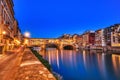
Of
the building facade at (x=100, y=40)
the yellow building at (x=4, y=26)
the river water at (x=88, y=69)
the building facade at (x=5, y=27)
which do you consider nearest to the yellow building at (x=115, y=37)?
the building facade at (x=100, y=40)

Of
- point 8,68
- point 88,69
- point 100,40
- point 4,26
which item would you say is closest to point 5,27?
point 4,26

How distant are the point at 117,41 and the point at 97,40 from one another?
42.9 m

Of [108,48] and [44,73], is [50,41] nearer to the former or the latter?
[108,48]

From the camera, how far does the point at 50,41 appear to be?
633 ft

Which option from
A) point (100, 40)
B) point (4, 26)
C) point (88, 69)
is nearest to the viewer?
point (4, 26)

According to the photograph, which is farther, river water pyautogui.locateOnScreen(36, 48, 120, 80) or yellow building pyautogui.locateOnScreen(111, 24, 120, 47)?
yellow building pyautogui.locateOnScreen(111, 24, 120, 47)

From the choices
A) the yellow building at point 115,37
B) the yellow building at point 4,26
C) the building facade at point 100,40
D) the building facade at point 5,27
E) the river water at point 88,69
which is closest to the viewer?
the river water at point 88,69

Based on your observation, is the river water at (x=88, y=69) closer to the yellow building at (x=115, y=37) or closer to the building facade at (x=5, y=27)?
the building facade at (x=5, y=27)

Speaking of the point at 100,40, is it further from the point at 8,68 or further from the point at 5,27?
the point at 8,68

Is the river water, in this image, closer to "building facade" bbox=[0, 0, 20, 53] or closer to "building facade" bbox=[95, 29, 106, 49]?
"building facade" bbox=[0, 0, 20, 53]

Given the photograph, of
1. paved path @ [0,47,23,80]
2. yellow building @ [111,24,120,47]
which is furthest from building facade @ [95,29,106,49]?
paved path @ [0,47,23,80]

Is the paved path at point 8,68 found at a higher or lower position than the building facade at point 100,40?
lower

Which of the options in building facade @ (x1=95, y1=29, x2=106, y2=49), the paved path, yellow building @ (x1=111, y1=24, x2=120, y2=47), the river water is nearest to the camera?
the paved path

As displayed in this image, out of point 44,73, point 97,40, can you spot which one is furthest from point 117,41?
point 44,73
